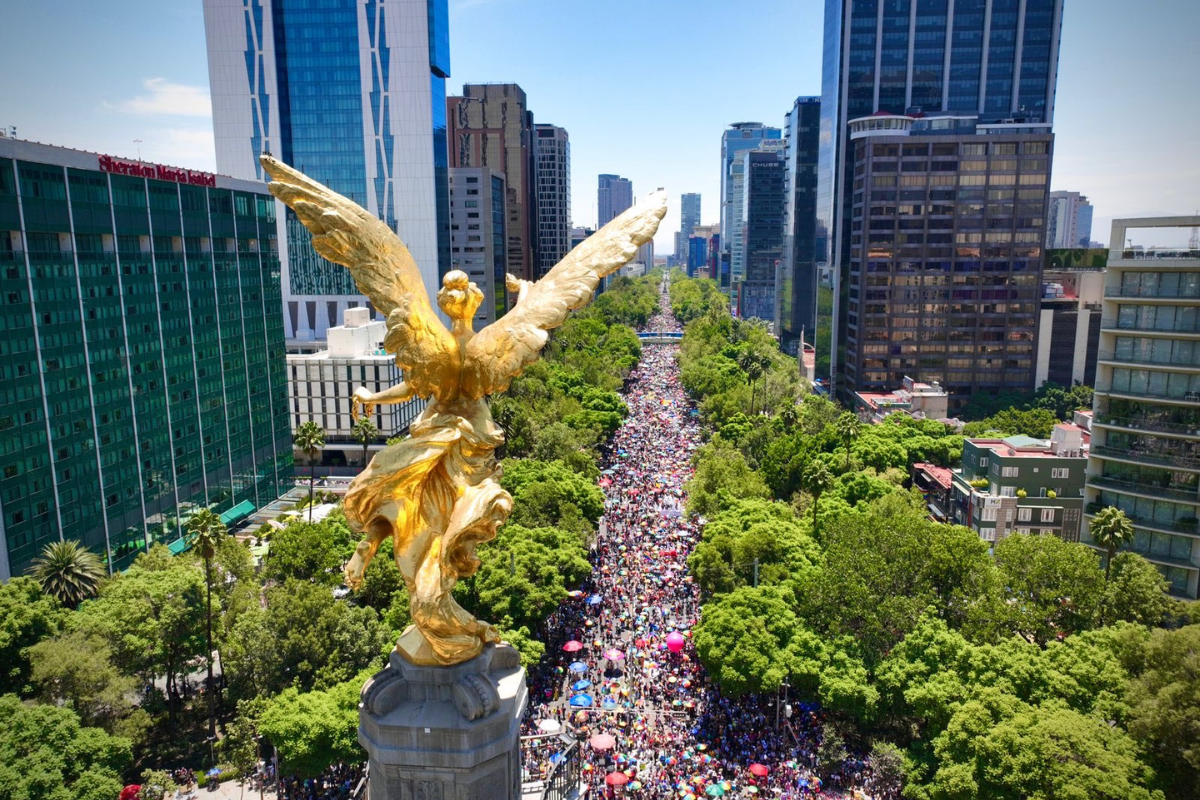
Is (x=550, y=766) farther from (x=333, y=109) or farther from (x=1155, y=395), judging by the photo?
(x=333, y=109)

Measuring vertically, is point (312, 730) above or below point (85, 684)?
below

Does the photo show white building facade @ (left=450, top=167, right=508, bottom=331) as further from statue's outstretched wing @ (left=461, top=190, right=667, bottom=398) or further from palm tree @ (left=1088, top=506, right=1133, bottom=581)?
statue's outstretched wing @ (left=461, top=190, right=667, bottom=398)

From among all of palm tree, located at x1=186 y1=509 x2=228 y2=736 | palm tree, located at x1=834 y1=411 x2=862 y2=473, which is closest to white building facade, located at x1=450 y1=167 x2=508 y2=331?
palm tree, located at x1=834 y1=411 x2=862 y2=473

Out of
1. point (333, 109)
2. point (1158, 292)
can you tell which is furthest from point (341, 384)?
point (1158, 292)

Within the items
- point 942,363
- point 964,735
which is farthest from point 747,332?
point 964,735

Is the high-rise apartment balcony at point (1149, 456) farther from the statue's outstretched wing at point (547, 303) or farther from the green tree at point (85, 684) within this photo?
the green tree at point (85, 684)
